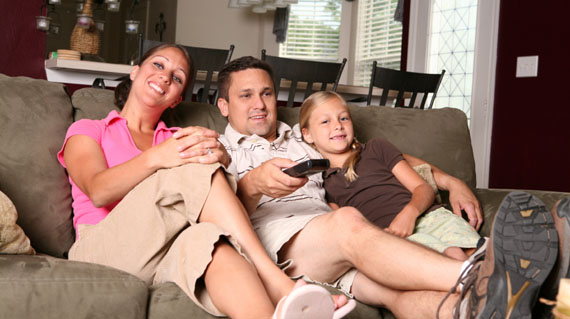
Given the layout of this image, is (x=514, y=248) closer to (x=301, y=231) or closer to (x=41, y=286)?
(x=301, y=231)

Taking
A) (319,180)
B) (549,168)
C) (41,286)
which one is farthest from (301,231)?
(549,168)

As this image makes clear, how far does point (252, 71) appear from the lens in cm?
197

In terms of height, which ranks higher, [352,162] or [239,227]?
[352,162]

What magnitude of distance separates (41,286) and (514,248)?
2.90 feet

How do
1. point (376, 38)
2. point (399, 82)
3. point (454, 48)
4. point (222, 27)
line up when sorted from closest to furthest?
1. point (399, 82)
2. point (454, 48)
3. point (376, 38)
4. point (222, 27)

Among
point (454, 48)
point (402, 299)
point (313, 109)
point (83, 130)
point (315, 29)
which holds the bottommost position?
point (402, 299)

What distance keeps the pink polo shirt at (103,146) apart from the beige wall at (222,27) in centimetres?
538

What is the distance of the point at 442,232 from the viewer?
169 centimetres

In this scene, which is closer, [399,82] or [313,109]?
[313,109]

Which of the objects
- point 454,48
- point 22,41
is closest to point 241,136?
point 22,41

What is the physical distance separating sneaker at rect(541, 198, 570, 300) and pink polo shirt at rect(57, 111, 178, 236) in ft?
3.55

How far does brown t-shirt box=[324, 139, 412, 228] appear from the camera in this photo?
1.85 m

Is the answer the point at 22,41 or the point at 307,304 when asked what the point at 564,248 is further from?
the point at 22,41

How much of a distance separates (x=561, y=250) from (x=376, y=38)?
5.81 m
